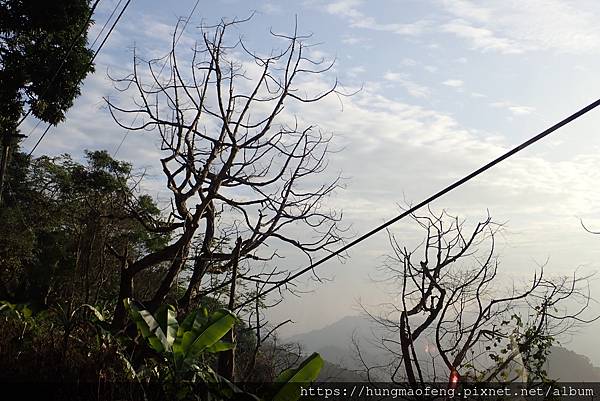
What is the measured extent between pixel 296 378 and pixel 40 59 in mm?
8717

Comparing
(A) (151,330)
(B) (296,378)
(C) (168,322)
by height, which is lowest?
(B) (296,378)

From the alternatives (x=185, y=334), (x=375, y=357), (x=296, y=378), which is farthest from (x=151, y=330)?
(x=375, y=357)

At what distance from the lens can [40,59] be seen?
9812 millimetres

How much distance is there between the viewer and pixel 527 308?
482 cm

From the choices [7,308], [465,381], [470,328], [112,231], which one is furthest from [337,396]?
[112,231]

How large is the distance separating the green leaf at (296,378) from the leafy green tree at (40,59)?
25.6 feet

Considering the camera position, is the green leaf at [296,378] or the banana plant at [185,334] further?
the banana plant at [185,334]

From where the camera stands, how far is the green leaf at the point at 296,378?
331cm

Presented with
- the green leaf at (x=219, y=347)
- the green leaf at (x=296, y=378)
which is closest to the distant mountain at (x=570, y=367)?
the green leaf at (x=296, y=378)

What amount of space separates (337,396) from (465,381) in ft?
3.35

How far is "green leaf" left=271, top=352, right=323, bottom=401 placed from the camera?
130 inches

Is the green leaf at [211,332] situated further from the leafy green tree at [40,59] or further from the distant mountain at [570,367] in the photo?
the leafy green tree at [40,59]

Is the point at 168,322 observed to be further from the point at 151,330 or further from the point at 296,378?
the point at 296,378

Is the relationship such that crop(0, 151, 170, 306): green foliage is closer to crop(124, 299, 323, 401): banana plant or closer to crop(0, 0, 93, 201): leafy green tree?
crop(0, 0, 93, 201): leafy green tree
